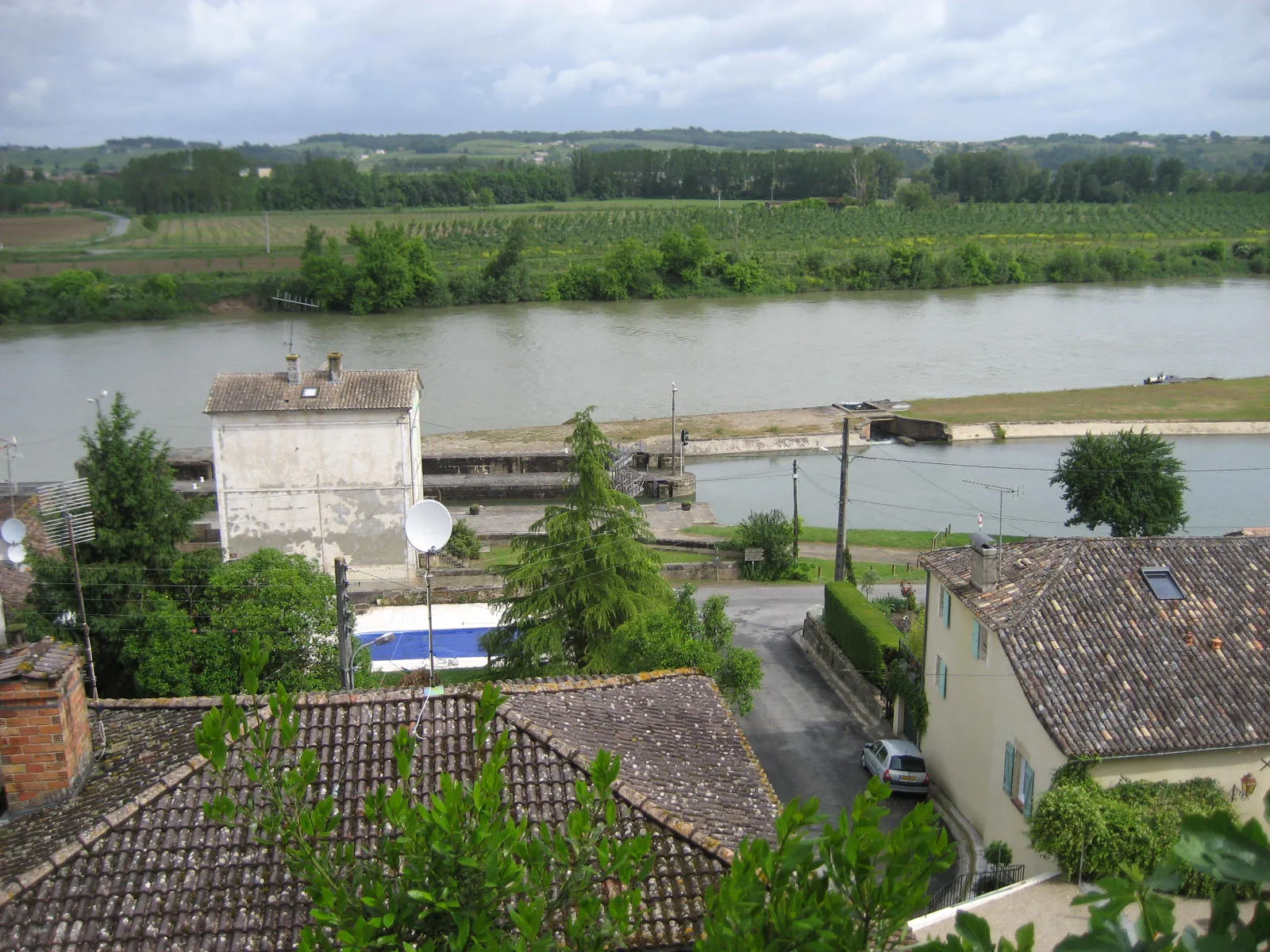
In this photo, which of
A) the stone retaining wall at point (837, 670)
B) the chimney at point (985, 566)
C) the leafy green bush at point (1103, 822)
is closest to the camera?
the leafy green bush at point (1103, 822)

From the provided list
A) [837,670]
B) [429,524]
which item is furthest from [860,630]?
[429,524]

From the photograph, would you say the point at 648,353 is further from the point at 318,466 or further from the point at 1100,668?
the point at 1100,668

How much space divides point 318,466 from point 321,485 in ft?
1.09

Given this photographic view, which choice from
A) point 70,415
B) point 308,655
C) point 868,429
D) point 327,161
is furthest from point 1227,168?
point 308,655

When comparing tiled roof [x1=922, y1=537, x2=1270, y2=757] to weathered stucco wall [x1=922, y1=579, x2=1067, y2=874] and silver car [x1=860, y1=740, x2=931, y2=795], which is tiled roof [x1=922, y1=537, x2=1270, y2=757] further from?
silver car [x1=860, y1=740, x2=931, y2=795]

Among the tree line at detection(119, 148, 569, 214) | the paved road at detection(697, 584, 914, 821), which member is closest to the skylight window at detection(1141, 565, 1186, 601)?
the paved road at detection(697, 584, 914, 821)

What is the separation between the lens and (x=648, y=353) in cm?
4547

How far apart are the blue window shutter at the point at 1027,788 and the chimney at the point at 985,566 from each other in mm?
1969

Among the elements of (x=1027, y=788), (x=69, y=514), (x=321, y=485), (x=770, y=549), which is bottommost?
(x=770, y=549)

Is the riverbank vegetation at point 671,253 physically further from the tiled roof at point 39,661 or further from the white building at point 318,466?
the tiled roof at point 39,661

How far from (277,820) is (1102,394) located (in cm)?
3887

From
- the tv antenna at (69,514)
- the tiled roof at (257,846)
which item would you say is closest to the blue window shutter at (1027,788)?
the tiled roof at (257,846)

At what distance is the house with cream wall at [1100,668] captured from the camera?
9.84 m

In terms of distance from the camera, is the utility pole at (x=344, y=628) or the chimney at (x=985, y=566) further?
the chimney at (x=985, y=566)
